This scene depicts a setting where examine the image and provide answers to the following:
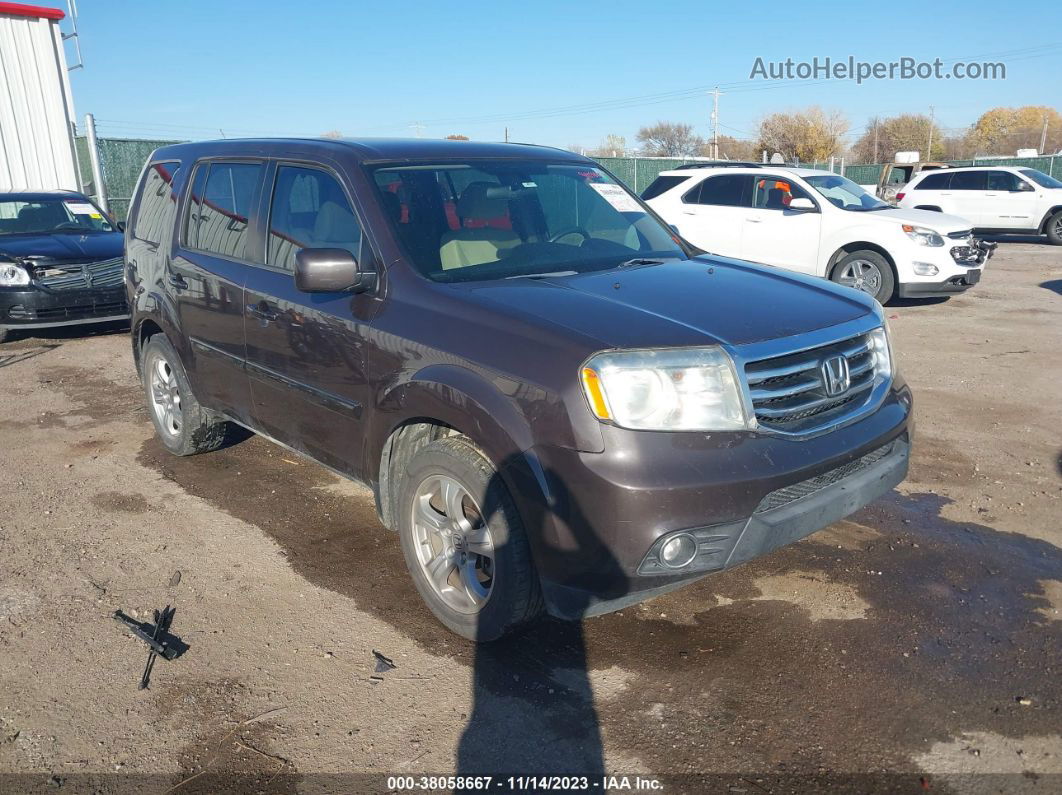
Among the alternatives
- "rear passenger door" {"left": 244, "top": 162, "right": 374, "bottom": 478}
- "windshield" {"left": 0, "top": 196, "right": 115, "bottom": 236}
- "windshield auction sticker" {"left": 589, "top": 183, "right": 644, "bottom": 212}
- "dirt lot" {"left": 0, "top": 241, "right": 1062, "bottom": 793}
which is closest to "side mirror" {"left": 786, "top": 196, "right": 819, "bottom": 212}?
"dirt lot" {"left": 0, "top": 241, "right": 1062, "bottom": 793}

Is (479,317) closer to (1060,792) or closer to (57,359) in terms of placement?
(1060,792)

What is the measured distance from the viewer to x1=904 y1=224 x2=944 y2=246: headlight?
35.3ft

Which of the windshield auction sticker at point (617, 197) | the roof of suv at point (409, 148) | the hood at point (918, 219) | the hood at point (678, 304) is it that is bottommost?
the hood at point (918, 219)

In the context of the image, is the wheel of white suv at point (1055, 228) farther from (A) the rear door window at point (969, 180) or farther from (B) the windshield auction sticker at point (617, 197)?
(B) the windshield auction sticker at point (617, 197)

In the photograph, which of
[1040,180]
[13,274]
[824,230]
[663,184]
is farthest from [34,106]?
[1040,180]

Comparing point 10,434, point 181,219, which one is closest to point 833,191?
point 181,219

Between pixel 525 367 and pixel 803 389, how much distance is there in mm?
1021

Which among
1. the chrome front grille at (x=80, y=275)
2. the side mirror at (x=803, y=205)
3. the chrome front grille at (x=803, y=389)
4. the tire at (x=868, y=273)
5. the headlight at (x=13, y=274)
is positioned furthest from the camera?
the side mirror at (x=803, y=205)

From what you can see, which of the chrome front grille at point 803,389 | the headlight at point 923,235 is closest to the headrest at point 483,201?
the chrome front grille at point 803,389

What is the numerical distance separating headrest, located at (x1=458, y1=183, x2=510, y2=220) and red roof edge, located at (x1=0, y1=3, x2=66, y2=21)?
17.3 m

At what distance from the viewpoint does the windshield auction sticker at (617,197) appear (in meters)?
4.55

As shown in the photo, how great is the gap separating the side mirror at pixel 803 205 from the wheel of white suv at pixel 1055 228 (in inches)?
469

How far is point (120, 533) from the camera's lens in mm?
4555

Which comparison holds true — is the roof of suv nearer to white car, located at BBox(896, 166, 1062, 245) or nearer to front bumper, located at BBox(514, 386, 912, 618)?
front bumper, located at BBox(514, 386, 912, 618)
